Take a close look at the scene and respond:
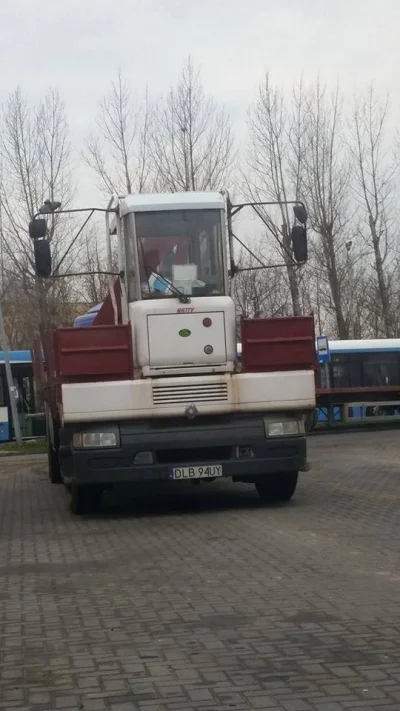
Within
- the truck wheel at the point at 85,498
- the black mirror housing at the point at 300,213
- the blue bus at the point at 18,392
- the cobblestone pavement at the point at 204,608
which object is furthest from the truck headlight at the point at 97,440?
the blue bus at the point at 18,392

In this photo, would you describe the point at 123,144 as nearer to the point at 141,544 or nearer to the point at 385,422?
the point at 385,422

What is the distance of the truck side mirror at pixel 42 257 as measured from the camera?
13164 millimetres

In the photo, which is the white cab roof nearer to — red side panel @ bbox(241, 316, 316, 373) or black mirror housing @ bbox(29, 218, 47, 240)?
black mirror housing @ bbox(29, 218, 47, 240)

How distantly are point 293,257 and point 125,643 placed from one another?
802 centimetres

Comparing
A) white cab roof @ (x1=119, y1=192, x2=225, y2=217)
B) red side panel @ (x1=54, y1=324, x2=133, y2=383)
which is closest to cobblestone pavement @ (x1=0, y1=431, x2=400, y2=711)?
red side panel @ (x1=54, y1=324, x2=133, y2=383)

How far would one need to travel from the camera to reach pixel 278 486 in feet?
46.2

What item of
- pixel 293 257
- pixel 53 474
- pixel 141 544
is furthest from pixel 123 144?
pixel 141 544

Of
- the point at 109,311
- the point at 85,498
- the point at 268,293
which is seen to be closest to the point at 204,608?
the point at 85,498

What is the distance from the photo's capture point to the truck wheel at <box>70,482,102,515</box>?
1352 cm

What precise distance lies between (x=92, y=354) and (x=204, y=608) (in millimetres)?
5637

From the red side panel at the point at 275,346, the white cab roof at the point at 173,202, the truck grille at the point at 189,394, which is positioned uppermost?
the white cab roof at the point at 173,202

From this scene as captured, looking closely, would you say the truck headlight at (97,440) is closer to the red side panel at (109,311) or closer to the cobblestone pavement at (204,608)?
the cobblestone pavement at (204,608)

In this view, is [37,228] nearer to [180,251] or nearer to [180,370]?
[180,251]

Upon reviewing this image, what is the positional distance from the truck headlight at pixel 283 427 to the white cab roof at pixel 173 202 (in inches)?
110
